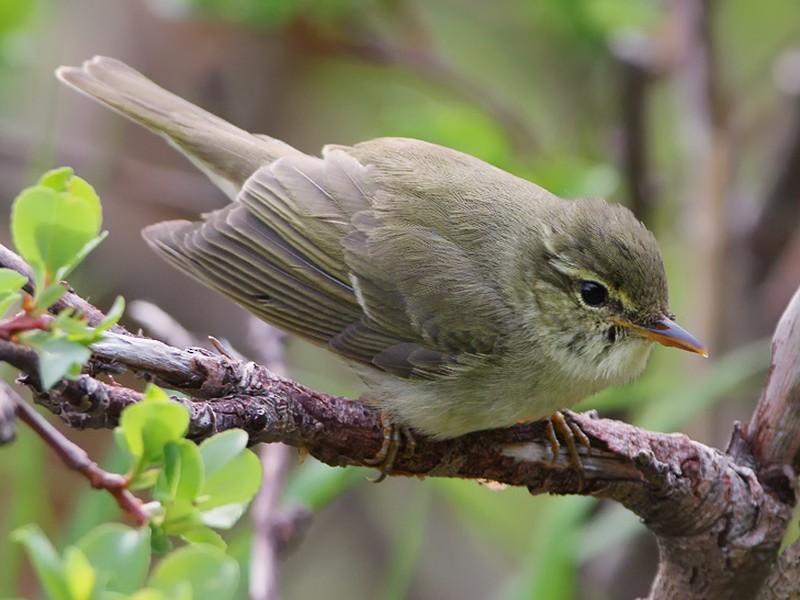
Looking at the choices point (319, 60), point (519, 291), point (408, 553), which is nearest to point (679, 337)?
point (519, 291)

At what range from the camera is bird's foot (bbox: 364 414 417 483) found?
2.13 m

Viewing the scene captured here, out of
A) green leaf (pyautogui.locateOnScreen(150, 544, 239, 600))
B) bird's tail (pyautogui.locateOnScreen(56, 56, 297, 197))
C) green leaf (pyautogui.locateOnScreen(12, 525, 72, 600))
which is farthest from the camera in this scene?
bird's tail (pyautogui.locateOnScreen(56, 56, 297, 197))

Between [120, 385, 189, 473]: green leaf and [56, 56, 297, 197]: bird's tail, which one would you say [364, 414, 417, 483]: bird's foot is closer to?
[120, 385, 189, 473]: green leaf

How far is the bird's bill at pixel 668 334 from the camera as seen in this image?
8.51 ft

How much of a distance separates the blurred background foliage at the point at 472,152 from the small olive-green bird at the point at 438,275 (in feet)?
1.41

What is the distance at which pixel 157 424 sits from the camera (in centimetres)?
118

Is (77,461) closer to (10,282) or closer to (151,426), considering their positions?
(151,426)

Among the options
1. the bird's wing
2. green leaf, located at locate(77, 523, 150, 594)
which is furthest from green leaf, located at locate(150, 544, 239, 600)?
the bird's wing

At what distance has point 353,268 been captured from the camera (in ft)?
9.41

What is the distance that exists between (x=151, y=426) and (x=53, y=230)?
264mm

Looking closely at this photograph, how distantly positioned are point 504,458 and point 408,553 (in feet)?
2.46

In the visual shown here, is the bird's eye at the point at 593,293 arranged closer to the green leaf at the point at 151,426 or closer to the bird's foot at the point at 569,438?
the bird's foot at the point at 569,438

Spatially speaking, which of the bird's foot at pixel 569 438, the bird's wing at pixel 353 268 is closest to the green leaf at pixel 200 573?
the bird's foot at pixel 569 438

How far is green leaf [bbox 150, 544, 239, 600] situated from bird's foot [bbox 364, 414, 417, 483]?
97 centimetres
